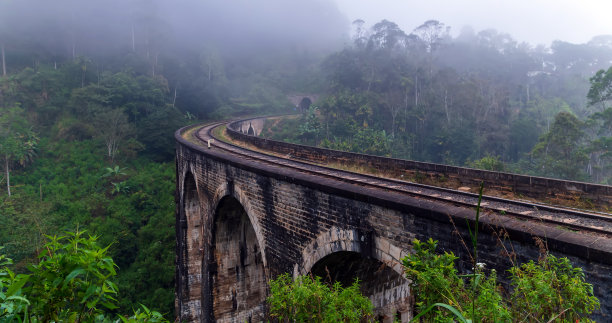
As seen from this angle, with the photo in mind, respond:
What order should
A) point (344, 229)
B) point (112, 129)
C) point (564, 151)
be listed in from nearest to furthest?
1. point (344, 229)
2. point (564, 151)
3. point (112, 129)

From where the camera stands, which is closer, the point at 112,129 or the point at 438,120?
→ the point at 112,129

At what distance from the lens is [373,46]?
4656 centimetres

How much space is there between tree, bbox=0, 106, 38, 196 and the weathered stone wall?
22446mm

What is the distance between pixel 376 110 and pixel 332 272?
30.9m

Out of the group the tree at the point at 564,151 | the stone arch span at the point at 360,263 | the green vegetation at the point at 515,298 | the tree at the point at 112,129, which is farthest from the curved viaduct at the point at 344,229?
the tree at the point at 564,151

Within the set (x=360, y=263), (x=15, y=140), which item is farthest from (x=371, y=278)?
(x=15, y=140)

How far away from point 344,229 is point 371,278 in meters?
3.00

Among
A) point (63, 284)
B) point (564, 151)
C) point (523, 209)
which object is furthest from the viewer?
point (564, 151)

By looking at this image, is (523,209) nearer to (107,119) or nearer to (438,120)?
(107,119)

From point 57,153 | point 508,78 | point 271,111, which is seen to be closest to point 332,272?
point 57,153

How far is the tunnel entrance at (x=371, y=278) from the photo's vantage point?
6559 mm

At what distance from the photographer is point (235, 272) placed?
12617 mm

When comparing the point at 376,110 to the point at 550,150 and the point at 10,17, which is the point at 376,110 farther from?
the point at 10,17

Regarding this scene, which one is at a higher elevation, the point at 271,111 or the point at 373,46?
the point at 373,46
